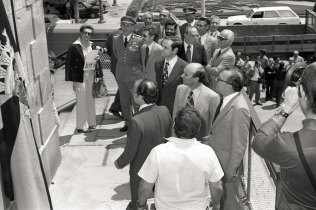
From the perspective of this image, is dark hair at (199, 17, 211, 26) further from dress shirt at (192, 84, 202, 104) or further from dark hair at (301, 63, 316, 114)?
dark hair at (301, 63, 316, 114)

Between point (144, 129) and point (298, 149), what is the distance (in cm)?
180

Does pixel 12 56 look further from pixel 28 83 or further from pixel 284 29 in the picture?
pixel 284 29

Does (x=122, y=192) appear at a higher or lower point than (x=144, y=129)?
lower

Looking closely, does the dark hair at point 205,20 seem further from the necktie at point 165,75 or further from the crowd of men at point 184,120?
the necktie at point 165,75

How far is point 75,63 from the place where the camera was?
7.70m

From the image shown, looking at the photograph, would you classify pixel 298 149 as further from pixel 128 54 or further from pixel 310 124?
pixel 128 54

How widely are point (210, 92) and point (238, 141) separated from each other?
91cm

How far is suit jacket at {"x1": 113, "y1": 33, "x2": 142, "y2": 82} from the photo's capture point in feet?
24.6

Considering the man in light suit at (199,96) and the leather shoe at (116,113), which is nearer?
Answer: the man in light suit at (199,96)

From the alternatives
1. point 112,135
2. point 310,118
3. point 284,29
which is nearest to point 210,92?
point 310,118

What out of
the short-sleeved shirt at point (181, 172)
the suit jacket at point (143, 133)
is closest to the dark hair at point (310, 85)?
the short-sleeved shirt at point (181, 172)

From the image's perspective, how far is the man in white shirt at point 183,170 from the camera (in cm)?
347

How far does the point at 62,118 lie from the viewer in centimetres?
930

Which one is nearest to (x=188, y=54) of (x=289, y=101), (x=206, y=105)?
(x=206, y=105)
